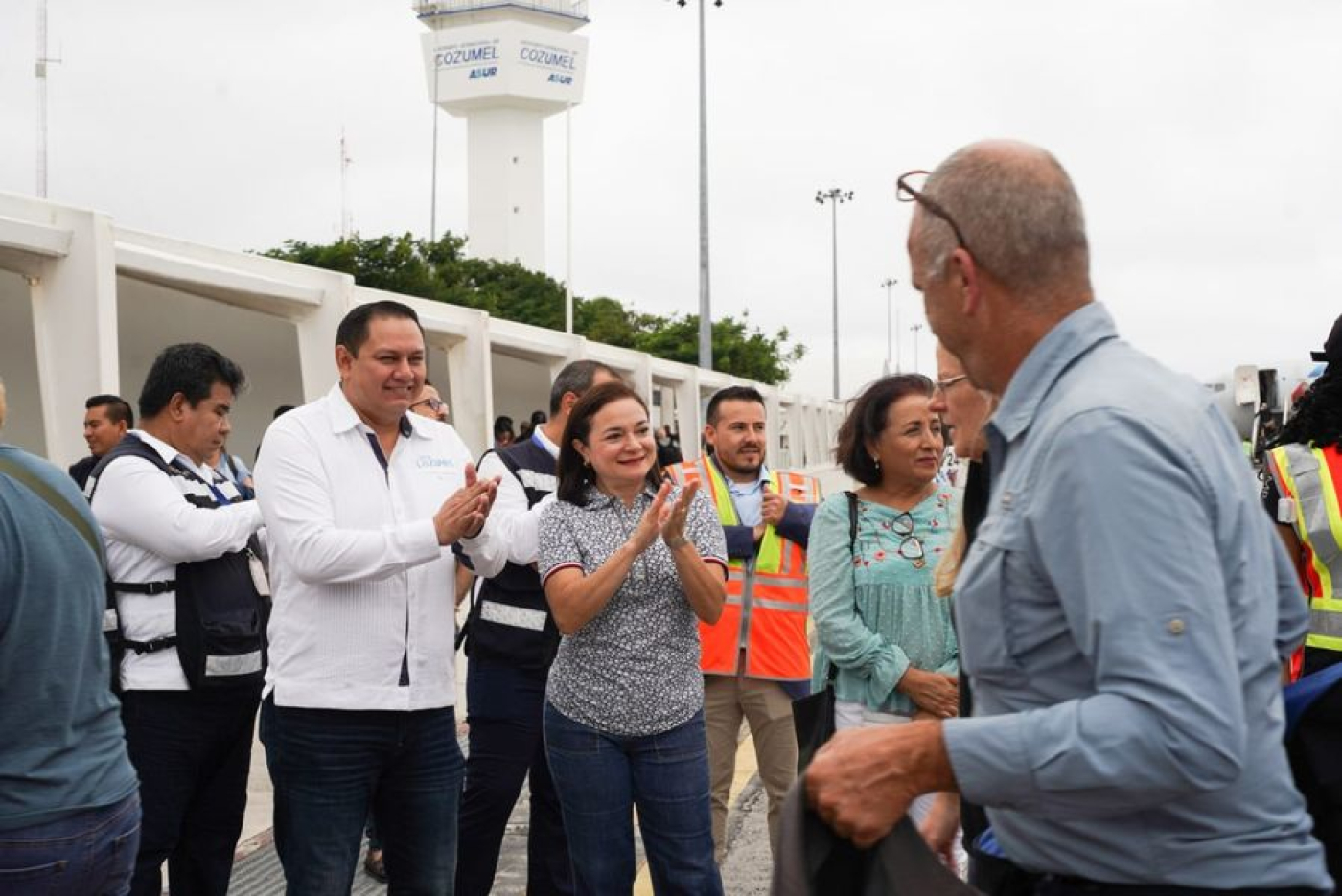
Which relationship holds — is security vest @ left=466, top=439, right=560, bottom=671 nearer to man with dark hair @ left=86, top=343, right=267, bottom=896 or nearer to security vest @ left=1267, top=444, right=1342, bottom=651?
man with dark hair @ left=86, top=343, right=267, bottom=896

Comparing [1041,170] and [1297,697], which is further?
[1297,697]

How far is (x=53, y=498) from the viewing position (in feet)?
10.2

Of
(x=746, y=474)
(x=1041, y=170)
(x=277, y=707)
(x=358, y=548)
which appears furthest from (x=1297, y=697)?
(x=746, y=474)


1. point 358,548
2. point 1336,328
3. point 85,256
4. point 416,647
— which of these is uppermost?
point 85,256

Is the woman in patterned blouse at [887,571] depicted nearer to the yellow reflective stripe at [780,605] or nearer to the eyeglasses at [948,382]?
the eyeglasses at [948,382]

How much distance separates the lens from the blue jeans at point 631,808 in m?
4.21

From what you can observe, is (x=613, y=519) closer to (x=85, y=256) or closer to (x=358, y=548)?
(x=358, y=548)

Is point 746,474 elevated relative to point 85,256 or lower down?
lower down

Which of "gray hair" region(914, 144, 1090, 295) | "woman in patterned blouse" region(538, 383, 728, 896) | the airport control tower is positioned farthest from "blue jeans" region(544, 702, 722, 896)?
the airport control tower

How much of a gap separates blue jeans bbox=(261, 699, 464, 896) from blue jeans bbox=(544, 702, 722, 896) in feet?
1.37

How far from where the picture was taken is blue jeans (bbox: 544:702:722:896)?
421 cm

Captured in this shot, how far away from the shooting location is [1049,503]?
6.08ft

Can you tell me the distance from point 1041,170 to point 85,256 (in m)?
13.7

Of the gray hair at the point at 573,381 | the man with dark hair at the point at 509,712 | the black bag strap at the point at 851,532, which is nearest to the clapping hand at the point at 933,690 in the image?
the black bag strap at the point at 851,532
